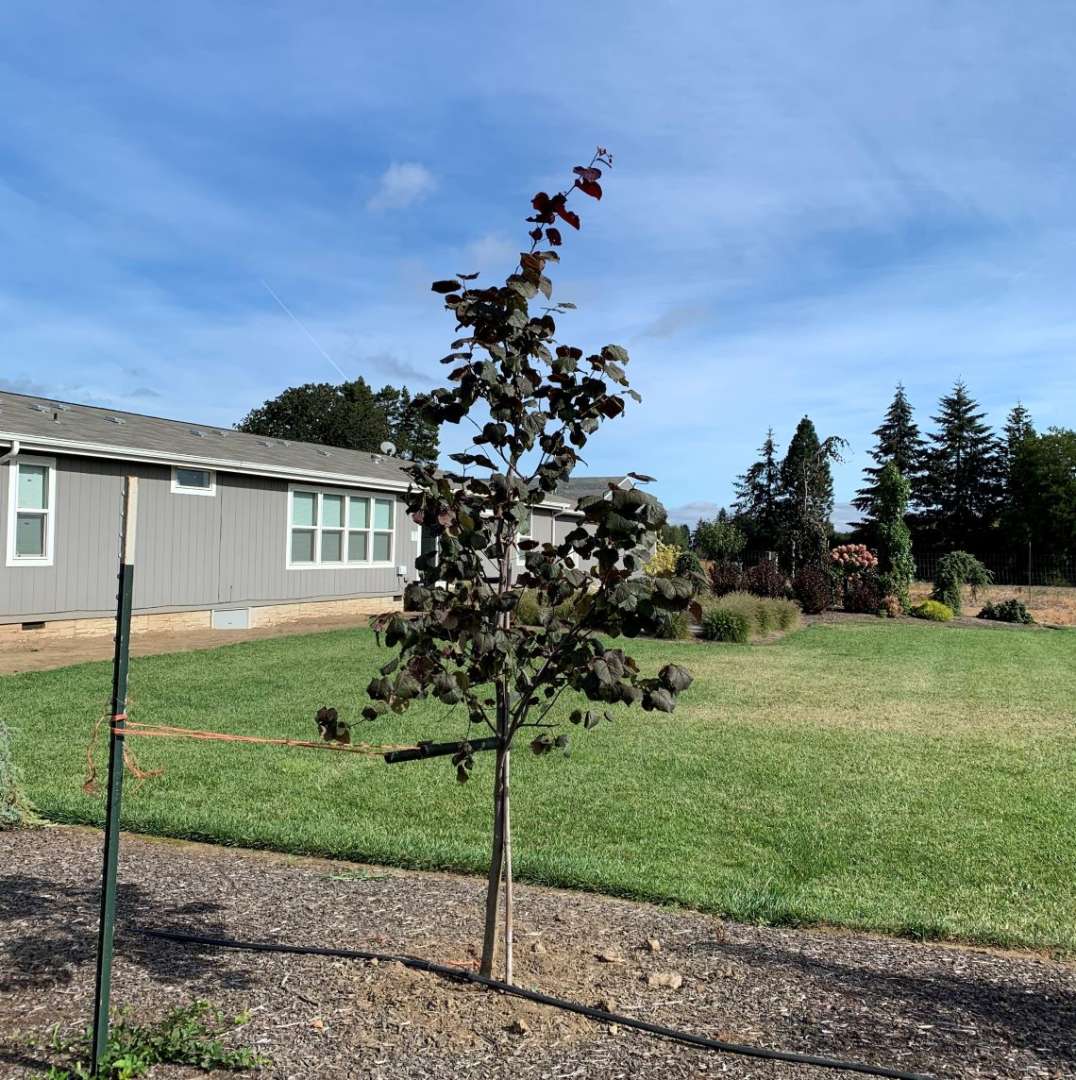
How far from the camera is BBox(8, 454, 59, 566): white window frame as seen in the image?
40.7 ft

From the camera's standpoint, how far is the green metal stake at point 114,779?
A: 236 cm

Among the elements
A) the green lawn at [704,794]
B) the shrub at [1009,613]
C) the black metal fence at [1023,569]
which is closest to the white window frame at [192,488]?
the green lawn at [704,794]

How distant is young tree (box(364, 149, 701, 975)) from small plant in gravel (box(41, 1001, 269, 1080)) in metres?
0.81

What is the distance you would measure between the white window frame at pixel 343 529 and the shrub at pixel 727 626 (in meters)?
7.17

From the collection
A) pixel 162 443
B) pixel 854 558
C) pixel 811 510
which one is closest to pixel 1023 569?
pixel 811 510

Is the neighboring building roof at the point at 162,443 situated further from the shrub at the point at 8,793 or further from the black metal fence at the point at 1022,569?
the black metal fence at the point at 1022,569

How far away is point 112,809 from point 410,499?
1.19m

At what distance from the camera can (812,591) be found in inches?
814

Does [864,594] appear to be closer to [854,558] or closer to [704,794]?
[854,558]

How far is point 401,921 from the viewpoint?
3506 millimetres

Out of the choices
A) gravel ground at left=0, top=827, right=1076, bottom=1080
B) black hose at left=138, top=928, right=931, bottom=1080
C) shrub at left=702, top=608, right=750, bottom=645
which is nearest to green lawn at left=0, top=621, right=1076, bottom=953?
gravel ground at left=0, top=827, right=1076, bottom=1080

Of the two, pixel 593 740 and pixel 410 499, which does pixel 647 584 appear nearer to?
pixel 410 499

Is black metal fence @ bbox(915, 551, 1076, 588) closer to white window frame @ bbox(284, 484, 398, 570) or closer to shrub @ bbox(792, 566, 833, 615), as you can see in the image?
shrub @ bbox(792, 566, 833, 615)

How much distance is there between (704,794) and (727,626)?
9.67 meters
